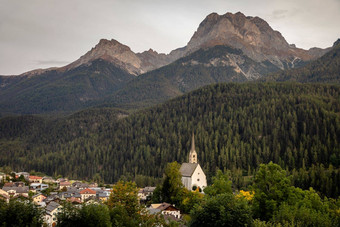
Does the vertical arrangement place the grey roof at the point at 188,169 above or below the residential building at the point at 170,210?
above

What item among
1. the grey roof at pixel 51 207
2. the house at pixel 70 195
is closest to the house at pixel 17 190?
the house at pixel 70 195

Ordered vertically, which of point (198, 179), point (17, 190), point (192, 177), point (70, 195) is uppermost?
point (192, 177)

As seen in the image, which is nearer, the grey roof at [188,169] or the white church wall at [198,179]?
the white church wall at [198,179]

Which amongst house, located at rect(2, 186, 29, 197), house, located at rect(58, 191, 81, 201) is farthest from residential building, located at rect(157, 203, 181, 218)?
house, located at rect(2, 186, 29, 197)

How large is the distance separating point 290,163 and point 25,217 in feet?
535

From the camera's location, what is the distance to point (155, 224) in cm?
6303

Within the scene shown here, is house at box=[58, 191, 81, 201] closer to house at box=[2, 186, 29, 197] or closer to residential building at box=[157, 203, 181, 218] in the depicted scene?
house at box=[2, 186, 29, 197]

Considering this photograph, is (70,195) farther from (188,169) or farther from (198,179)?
(198,179)

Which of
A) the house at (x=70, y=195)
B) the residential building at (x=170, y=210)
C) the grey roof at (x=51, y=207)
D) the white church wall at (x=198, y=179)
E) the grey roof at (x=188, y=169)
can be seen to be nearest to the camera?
the residential building at (x=170, y=210)

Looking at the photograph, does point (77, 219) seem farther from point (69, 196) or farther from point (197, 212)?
point (69, 196)

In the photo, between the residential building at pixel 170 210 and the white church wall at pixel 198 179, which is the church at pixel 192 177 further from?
the residential building at pixel 170 210

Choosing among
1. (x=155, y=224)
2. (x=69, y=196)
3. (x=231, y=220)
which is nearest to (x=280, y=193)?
(x=231, y=220)

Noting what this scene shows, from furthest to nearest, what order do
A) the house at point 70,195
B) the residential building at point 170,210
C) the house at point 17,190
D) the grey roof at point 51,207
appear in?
the house at point 70,195, the house at point 17,190, the grey roof at point 51,207, the residential building at point 170,210

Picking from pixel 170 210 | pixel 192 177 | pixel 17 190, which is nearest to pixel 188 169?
pixel 192 177
